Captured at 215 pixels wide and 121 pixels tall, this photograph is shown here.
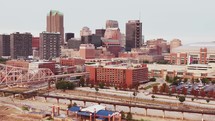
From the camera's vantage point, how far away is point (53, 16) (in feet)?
498

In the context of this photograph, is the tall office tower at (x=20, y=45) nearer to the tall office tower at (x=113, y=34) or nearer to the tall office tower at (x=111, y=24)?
the tall office tower at (x=113, y=34)

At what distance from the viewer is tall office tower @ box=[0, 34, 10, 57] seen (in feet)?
335

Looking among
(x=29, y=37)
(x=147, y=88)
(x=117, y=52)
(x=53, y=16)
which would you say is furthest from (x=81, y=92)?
(x=53, y=16)

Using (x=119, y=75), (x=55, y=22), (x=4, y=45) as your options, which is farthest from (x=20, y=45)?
(x=55, y=22)

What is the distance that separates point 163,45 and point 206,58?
227ft

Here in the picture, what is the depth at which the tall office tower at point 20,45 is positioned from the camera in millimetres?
95125

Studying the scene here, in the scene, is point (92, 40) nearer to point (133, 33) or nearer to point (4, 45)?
point (133, 33)

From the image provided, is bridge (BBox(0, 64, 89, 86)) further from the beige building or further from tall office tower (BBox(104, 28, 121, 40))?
tall office tower (BBox(104, 28, 121, 40))

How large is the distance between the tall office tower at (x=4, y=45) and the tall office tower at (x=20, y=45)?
23.3 ft

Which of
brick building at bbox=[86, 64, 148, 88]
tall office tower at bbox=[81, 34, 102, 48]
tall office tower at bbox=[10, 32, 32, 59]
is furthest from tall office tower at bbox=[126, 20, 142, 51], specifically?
brick building at bbox=[86, 64, 148, 88]

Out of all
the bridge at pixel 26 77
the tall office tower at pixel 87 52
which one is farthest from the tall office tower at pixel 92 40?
the bridge at pixel 26 77

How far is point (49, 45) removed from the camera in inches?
3674

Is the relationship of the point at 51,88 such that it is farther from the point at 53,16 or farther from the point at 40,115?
the point at 53,16

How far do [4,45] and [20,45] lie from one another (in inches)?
382
